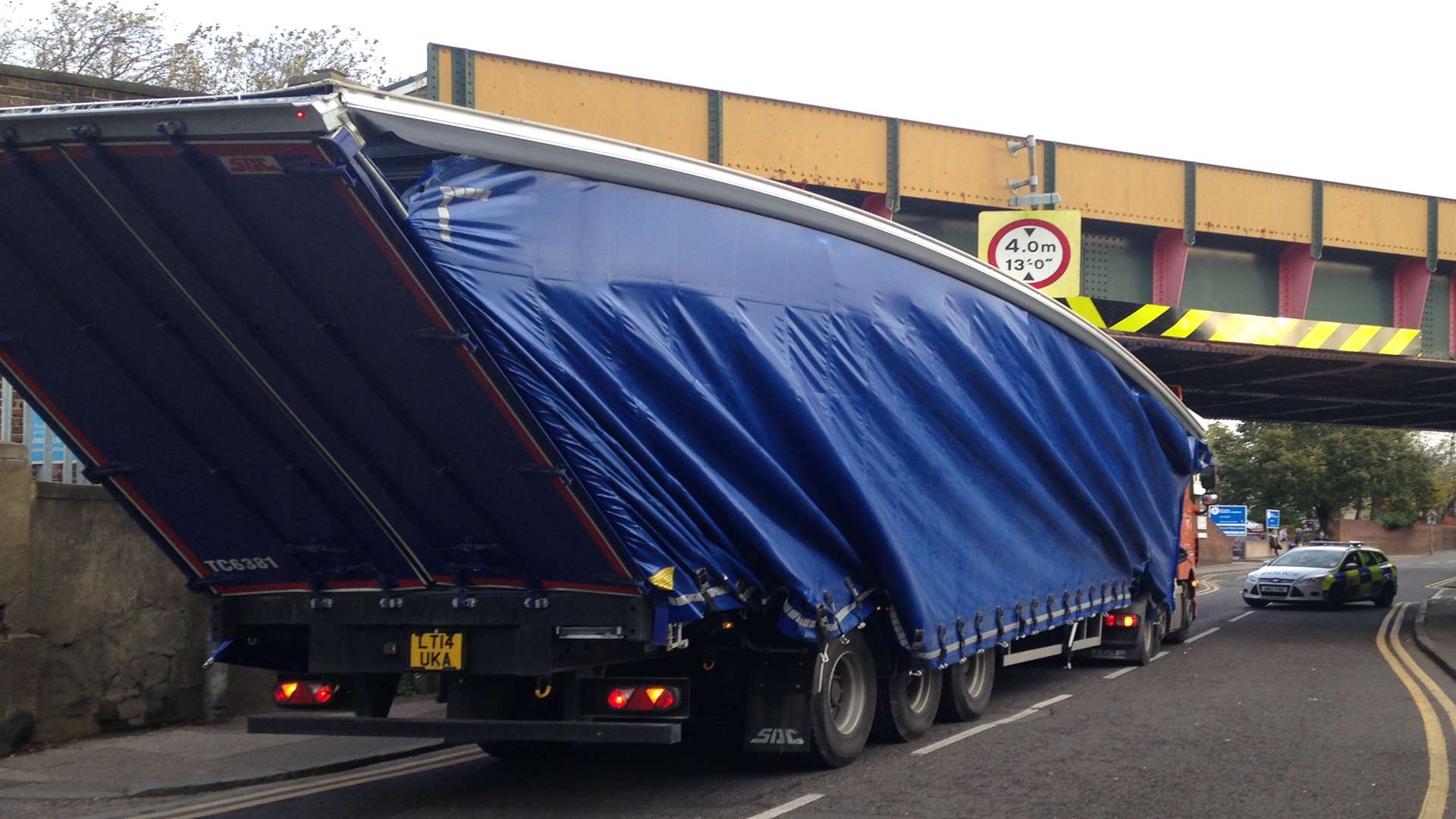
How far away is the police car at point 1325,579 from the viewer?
2791 cm

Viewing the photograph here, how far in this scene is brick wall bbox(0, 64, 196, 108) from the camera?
13008 mm

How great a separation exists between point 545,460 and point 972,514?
4296 mm

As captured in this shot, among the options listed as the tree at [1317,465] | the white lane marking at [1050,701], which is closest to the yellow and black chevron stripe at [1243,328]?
the white lane marking at [1050,701]

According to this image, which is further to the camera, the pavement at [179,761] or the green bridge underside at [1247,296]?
the green bridge underside at [1247,296]

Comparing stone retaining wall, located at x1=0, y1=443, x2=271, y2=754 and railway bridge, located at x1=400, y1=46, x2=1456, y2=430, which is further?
railway bridge, located at x1=400, y1=46, x2=1456, y2=430

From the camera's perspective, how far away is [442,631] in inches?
303

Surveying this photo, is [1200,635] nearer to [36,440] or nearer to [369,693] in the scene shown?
[369,693]

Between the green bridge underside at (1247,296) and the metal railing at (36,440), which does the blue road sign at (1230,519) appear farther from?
the metal railing at (36,440)

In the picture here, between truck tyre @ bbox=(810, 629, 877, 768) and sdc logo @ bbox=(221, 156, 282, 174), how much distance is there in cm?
452

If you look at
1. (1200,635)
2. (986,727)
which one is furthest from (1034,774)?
(1200,635)

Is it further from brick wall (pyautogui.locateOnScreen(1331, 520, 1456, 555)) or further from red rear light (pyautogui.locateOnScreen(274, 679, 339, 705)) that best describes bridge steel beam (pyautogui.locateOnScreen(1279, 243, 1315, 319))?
brick wall (pyautogui.locateOnScreen(1331, 520, 1456, 555))

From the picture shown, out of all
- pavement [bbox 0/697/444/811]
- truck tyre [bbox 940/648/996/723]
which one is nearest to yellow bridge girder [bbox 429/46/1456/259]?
truck tyre [bbox 940/648/996/723]

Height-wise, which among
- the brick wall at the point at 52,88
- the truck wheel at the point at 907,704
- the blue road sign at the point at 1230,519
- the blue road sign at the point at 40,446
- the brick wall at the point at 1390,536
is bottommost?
the brick wall at the point at 1390,536

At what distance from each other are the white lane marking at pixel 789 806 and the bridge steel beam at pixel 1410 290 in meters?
14.8
